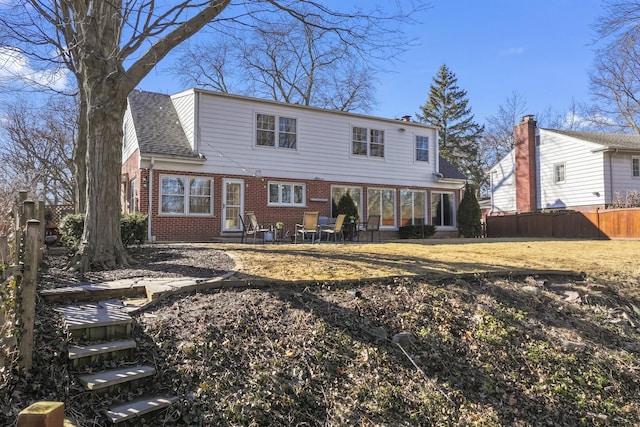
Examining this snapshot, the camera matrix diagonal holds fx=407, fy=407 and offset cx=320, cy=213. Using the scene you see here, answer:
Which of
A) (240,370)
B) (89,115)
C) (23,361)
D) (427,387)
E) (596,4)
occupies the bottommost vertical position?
(427,387)

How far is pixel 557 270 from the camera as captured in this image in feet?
21.5

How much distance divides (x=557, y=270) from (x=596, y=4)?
9578 mm

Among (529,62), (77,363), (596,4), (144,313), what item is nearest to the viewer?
(77,363)

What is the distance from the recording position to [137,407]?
2.73 meters

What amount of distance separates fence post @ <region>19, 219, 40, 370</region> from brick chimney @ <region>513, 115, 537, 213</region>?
23.9m

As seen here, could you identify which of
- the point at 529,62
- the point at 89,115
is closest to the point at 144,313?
the point at 89,115

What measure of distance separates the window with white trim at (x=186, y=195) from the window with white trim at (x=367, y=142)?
244 inches

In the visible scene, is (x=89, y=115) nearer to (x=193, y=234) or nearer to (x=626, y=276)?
(x=193, y=234)

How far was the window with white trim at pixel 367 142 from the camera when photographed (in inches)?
655

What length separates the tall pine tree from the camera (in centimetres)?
3841

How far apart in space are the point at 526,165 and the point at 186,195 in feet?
61.2

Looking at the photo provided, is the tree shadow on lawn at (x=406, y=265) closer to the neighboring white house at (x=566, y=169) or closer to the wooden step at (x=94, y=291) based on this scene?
the wooden step at (x=94, y=291)

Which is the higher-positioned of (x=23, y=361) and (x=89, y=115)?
(x=89, y=115)

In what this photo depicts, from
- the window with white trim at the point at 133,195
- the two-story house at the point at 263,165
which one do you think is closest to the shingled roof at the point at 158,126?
the two-story house at the point at 263,165
